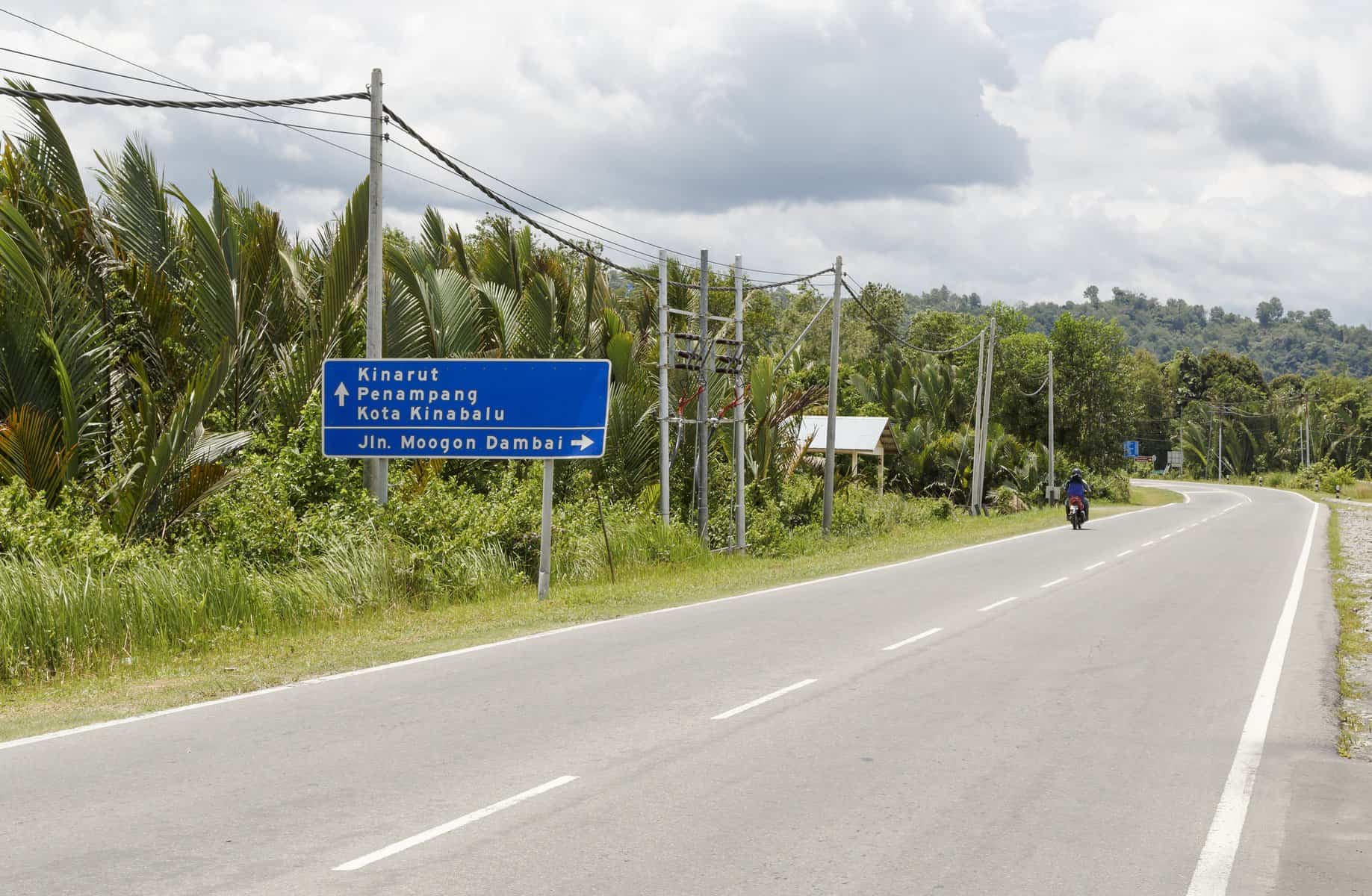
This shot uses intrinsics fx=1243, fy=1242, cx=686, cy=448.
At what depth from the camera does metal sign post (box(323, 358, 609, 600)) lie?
16.7m

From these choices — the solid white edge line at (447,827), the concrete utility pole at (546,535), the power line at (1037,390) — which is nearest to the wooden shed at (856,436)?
the power line at (1037,390)

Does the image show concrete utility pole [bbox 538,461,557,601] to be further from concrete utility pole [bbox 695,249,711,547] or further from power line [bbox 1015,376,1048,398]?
power line [bbox 1015,376,1048,398]

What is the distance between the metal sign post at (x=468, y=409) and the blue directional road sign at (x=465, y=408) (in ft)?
0.03

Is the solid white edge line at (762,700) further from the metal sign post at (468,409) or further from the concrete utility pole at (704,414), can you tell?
the concrete utility pole at (704,414)

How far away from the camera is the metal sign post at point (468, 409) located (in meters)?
16.7

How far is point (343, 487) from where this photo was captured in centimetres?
1759

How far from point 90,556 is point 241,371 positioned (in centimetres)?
575

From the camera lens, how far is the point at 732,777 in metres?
7.00

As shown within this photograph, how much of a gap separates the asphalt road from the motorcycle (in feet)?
72.1

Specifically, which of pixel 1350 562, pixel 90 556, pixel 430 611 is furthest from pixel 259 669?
pixel 1350 562

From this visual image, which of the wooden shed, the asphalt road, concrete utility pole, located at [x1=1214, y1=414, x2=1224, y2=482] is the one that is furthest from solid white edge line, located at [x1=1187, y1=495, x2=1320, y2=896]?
A: concrete utility pole, located at [x1=1214, y1=414, x2=1224, y2=482]

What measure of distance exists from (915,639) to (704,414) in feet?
35.1

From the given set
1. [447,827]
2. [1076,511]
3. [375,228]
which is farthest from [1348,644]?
[1076,511]

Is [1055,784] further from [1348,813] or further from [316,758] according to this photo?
[316,758]
